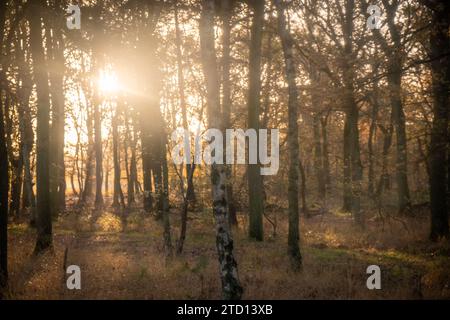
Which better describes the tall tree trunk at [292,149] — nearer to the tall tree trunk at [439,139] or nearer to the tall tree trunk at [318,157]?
the tall tree trunk at [439,139]

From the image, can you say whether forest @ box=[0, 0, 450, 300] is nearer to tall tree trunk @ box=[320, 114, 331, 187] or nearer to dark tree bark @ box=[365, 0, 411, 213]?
dark tree bark @ box=[365, 0, 411, 213]

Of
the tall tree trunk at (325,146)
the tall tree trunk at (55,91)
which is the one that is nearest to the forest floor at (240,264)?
the tall tree trunk at (55,91)

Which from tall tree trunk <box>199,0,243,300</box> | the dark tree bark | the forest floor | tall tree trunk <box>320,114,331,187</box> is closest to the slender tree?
the forest floor

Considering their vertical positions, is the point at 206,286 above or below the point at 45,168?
below

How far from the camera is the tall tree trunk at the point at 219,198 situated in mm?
8188

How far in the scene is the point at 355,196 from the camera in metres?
18.5

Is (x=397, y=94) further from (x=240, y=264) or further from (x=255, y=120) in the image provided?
(x=240, y=264)

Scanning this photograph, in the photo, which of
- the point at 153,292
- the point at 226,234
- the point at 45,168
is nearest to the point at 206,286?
the point at 153,292

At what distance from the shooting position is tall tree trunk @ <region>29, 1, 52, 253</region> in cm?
1299

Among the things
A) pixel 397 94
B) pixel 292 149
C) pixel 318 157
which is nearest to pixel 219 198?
pixel 292 149

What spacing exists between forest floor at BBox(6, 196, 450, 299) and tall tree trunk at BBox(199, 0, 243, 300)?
0.96m
